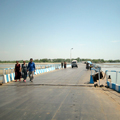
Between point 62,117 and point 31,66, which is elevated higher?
point 31,66

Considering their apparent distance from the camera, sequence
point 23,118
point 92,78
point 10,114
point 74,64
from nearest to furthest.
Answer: point 23,118
point 10,114
point 92,78
point 74,64

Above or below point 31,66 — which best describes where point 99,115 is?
below

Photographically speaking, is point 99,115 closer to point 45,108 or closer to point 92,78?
point 45,108

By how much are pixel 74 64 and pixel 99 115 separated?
47.8 metres

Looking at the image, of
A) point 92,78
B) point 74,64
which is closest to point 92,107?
point 92,78

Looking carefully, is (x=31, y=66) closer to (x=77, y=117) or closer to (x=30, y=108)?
(x=30, y=108)

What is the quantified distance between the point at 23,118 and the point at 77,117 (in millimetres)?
1692

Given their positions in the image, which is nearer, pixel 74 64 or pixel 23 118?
pixel 23 118

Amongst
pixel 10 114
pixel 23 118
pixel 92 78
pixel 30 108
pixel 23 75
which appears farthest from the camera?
pixel 23 75

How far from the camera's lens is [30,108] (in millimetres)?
5875

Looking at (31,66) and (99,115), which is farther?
(31,66)

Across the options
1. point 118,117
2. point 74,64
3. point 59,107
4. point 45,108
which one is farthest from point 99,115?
point 74,64

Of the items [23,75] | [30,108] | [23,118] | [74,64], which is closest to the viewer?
[23,118]

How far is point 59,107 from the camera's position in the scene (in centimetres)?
602
